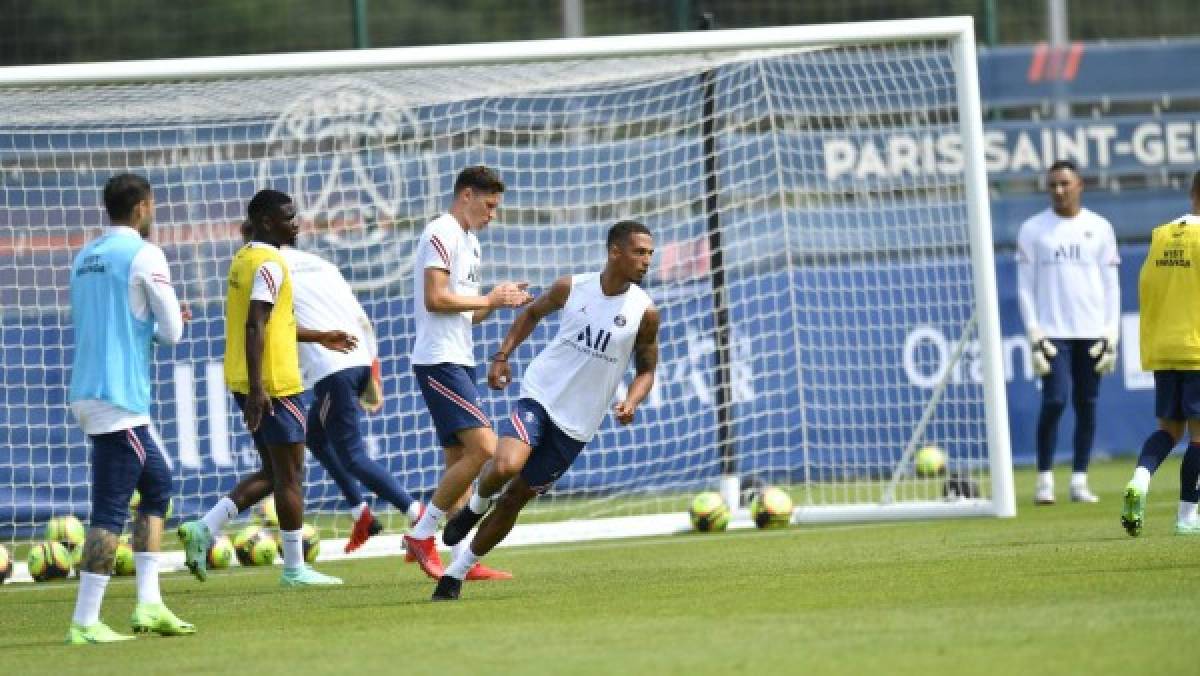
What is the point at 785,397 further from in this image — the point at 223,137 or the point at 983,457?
the point at 223,137

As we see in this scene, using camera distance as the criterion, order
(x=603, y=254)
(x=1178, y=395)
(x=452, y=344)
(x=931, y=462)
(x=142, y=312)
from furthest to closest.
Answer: (x=603, y=254), (x=931, y=462), (x=1178, y=395), (x=452, y=344), (x=142, y=312)

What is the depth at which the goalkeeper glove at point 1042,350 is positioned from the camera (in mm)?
14914

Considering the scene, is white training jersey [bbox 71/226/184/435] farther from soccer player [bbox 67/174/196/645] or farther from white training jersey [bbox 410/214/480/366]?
white training jersey [bbox 410/214/480/366]

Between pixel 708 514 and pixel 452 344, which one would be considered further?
pixel 708 514

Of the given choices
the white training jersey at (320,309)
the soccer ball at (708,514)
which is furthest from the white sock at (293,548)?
the soccer ball at (708,514)

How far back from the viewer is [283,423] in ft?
36.1

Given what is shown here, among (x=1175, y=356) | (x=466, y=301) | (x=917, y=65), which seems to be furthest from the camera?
(x=917, y=65)

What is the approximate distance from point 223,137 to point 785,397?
474 centimetres

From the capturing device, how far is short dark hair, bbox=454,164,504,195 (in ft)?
36.2

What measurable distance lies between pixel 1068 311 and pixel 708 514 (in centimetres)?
313

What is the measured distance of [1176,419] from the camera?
11750 mm

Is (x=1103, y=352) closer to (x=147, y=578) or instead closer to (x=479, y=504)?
(x=479, y=504)

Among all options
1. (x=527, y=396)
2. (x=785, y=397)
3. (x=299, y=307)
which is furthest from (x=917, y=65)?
(x=527, y=396)

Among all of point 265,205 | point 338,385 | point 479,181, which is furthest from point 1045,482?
point 265,205
